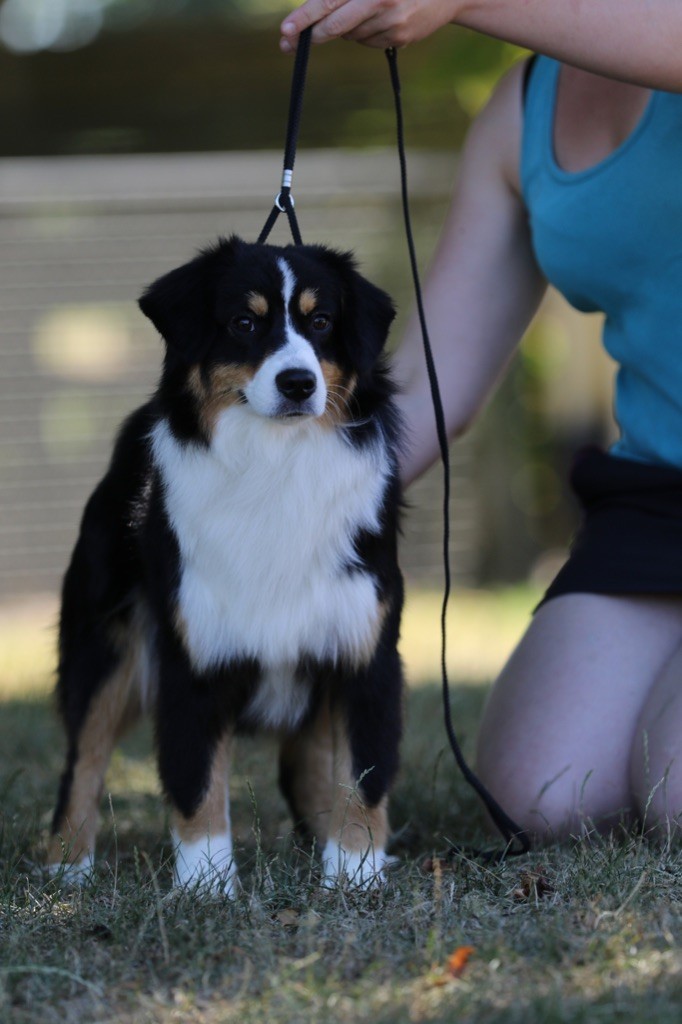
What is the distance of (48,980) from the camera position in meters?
2.04

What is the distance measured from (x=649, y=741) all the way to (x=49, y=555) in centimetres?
558

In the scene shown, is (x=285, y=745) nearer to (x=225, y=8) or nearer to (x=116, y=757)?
(x=116, y=757)

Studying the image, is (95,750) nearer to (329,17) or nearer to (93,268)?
(329,17)

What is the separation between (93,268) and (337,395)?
5.82 metres

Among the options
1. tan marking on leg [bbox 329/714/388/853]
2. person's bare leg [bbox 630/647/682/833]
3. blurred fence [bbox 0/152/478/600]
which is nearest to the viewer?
tan marking on leg [bbox 329/714/388/853]

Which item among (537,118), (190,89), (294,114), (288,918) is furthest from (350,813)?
(190,89)

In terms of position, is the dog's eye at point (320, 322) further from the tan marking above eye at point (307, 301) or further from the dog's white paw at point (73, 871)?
the dog's white paw at point (73, 871)

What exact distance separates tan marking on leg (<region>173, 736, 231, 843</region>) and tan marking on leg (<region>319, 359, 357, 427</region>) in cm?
66

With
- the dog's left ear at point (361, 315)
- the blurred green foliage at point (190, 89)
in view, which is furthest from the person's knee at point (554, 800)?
the blurred green foliage at point (190, 89)

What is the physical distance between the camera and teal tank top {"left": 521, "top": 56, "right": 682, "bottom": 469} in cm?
296

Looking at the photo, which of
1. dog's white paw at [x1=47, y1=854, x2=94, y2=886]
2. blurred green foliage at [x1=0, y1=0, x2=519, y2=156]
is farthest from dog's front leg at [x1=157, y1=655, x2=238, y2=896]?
blurred green foliage at [x1=0, y1=0, x2=519, y2=156]

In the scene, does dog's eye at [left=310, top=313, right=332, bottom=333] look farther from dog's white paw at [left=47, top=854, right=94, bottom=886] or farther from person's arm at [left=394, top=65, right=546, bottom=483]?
dog's white paw at [left=47, top=854, right=94, bottom=886]

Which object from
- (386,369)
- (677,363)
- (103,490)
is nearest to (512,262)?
(677,363)

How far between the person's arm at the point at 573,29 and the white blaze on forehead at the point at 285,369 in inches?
20.3
